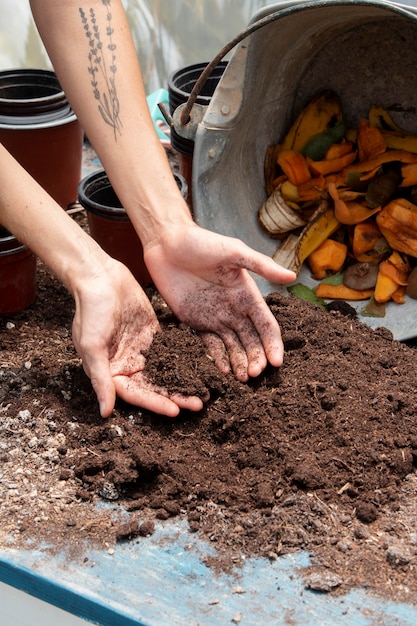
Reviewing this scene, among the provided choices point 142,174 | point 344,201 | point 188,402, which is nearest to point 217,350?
point 188,402

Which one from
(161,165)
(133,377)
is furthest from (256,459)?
(161,165)

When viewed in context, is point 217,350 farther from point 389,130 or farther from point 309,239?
point 389,130

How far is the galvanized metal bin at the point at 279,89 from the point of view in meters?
1.99

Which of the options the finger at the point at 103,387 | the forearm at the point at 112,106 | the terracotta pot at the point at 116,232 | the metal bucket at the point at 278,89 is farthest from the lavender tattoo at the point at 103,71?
the finger at the point at 103,387

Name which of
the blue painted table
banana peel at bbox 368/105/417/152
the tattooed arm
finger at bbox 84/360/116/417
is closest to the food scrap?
banana peel at bbox 368/105/417/152

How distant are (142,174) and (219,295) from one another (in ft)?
1.15

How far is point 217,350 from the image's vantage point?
5.70 ft

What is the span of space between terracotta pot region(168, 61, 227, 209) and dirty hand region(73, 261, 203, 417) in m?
0.81

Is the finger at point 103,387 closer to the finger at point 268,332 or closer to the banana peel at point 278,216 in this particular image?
the finger at point 268,332

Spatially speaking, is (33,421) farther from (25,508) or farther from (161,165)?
(161,165)

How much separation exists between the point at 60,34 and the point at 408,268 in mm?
1102

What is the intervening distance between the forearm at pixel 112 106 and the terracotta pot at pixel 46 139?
2.18ft

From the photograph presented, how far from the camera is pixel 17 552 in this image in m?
1.35

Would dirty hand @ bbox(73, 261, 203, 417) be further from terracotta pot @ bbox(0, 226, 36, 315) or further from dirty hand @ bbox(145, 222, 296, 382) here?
terracotta pot @ bbox(0, 226, 36, 315)
